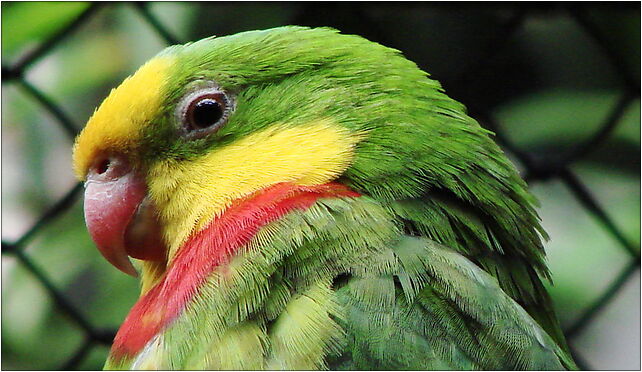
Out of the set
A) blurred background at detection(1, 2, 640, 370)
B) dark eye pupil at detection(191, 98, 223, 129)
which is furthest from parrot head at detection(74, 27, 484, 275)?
blurred background at detection(1, 2, 640, 370)

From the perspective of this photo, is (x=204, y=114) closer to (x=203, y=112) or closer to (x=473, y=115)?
(x=203, y=112)

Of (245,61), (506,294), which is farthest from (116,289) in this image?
(506,294)

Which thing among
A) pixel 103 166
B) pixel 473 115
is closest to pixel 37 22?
pixel 103 166

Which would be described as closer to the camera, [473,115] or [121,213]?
[121,213]

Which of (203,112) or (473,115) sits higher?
(203,112)

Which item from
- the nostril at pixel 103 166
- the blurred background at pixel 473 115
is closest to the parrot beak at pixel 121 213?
the nostril at pixel 103 166

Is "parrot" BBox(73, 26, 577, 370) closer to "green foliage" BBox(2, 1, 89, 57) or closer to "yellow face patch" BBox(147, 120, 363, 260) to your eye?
"yellow face patch" BBox(147, 120, 363, 260)

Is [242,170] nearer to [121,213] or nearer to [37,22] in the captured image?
[121,213]
